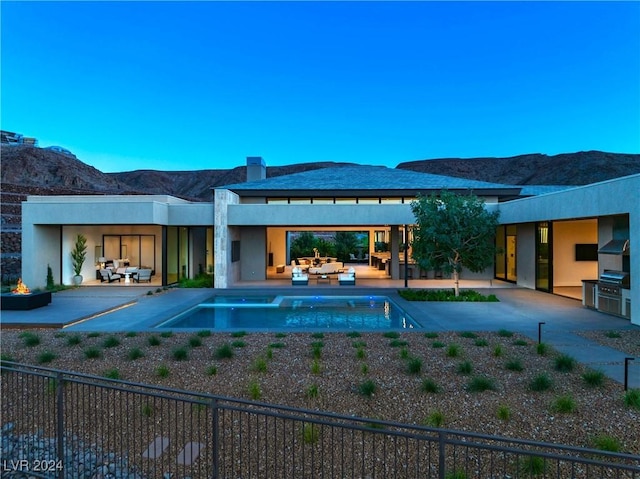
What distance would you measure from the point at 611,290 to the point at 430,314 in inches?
209

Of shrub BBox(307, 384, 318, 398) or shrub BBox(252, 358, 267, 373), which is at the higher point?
shrub BBox(252, 358, 267, 373)

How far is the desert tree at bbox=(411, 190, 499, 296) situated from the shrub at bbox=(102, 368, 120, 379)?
10.2 m

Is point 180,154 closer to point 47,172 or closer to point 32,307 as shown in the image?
point 47,172

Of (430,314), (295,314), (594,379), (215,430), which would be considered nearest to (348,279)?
(295,314)

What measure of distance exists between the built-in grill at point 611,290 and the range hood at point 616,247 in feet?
1.97

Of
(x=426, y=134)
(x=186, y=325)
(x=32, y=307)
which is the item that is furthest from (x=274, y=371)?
(x=426, y=134)

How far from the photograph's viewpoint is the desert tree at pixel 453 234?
13633 millimetres

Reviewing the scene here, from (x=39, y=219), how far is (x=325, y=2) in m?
29.0

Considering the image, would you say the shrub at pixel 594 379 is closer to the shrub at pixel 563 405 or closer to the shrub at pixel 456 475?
the shrub at pixel 563 405

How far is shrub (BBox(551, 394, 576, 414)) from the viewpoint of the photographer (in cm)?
518

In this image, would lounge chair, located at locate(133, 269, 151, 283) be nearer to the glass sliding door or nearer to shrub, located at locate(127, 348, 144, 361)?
shrub, located at locate(127, 348, 144, 361)

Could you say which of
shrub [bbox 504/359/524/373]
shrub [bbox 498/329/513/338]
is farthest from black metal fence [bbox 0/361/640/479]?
shrub [bbox 498/329/513/338]

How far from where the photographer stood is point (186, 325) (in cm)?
1070

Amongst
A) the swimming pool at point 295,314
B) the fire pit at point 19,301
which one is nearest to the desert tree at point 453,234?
the swimming pool at point 295,314
